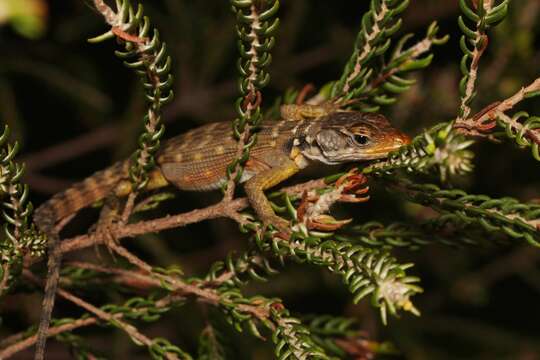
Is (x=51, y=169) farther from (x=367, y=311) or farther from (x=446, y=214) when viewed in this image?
(x=446, y=214)

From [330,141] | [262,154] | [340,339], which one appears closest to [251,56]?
[330,141]

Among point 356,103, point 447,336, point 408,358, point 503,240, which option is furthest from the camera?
point 447,336

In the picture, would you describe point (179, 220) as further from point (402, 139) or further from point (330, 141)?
point (402, 139)

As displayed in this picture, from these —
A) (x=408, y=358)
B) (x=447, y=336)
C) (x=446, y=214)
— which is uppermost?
(x=446, y=214)

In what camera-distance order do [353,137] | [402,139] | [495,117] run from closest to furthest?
[495,117], [402,139], [353,137]

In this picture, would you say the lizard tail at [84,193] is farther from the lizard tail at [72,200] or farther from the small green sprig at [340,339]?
the small green sprig at [340,339]

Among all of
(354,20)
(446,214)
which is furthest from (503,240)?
(354,20)
